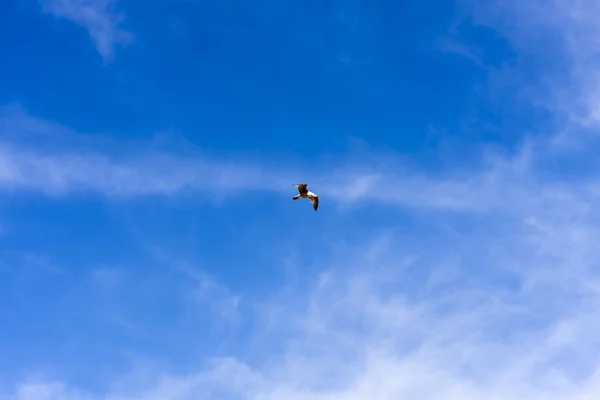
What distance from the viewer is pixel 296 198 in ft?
273

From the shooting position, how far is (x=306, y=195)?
3282 inches

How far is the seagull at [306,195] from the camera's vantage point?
266 ft

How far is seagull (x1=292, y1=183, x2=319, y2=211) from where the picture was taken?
81.0 metres
